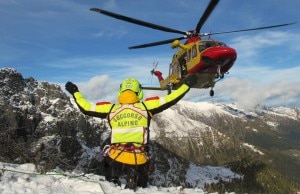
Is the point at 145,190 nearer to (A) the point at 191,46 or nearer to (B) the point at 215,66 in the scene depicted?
(B) the point at 215,66

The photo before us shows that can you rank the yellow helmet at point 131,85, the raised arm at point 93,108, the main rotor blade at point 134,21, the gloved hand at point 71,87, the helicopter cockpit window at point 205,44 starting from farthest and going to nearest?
the helicopter cockpit window at point 205,44 → the main rotor blade at point 134,21 → the gloved hand at point 71,87 → the raised arm at point 93,108 → the yellow helmet at point 131,85

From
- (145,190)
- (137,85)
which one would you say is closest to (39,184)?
(145,190)

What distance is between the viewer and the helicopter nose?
2305cm

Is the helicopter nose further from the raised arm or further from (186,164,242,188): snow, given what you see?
(186,164,242,188): snow

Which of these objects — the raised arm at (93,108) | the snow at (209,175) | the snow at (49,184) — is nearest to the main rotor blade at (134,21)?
the raised arm at (93,108)

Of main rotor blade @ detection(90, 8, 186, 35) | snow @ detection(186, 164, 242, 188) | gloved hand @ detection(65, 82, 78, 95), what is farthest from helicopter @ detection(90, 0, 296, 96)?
snow @ detection(186, 164, 242, 188)

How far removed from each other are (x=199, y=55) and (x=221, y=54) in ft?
6.04

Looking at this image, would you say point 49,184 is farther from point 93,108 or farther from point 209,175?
point 209,175

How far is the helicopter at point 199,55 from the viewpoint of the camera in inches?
906

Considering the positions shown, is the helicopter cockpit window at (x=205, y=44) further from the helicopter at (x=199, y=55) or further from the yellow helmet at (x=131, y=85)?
the yellow helmet at (x=131, y=85)

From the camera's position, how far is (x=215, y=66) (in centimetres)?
2388

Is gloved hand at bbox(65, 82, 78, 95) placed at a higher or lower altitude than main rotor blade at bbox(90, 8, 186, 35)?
→ lower

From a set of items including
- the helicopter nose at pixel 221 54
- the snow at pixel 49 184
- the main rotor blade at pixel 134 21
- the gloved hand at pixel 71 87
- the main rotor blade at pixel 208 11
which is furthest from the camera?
the helicopter nose at pixel 221 54

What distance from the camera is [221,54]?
23.0 meters
